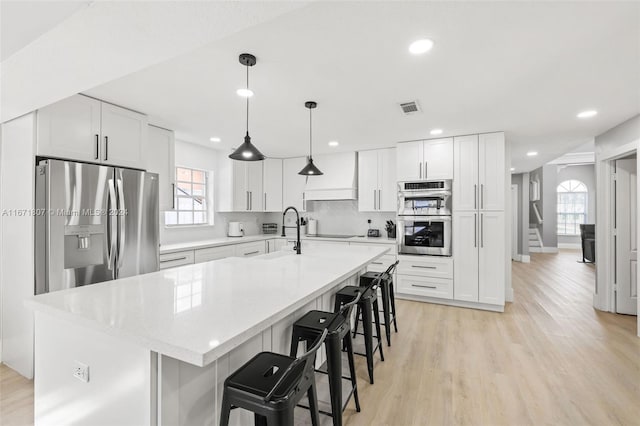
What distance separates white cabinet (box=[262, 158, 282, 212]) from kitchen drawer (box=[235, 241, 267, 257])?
0.79 m

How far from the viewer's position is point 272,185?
563 centimetres

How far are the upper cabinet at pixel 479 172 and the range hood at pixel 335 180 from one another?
5.36ft

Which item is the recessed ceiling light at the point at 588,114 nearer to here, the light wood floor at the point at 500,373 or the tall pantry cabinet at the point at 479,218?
the tall pantry cabinet at the point at 479,218

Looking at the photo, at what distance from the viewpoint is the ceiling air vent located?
2.85 meters

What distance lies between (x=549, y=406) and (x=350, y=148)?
12.7ft

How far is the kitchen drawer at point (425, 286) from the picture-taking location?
4162 mm

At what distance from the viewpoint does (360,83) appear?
2410 mm

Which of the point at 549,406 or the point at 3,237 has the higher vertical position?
the point at 3,237

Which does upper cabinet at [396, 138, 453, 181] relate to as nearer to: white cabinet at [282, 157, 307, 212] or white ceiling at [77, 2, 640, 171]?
white ceiling at [77, 2, 640, 171]

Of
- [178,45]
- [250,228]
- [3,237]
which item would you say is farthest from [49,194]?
[250,228]

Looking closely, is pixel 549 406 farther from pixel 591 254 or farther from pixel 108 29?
→ pixel 591 254

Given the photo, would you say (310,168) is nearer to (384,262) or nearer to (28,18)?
(28,18)

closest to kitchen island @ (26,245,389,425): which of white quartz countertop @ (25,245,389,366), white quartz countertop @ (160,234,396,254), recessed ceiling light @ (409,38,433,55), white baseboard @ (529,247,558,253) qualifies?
white quartz countertop @ (25,245,389,366)

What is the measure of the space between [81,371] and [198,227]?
352 cm
